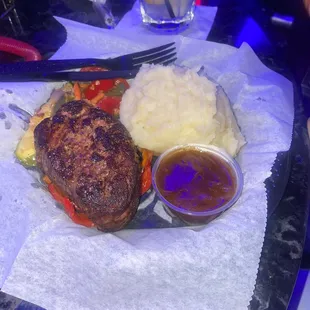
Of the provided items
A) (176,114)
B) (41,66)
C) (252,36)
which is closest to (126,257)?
→ (176,114)

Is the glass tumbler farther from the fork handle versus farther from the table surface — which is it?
the fork handle

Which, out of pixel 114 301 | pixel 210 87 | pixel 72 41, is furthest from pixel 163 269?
pixel 72 41

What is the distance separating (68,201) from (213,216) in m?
0.81

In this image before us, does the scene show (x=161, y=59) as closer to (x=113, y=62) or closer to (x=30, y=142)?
(x=113, y=62)

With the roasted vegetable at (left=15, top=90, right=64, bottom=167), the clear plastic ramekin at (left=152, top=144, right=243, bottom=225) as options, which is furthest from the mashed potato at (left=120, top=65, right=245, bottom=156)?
the roasted vegetable at (left=15, top=90, right=64, bottom=167)

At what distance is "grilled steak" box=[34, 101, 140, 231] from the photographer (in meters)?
1.93

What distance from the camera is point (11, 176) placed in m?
2.17

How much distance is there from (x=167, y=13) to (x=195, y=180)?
183 centimetres

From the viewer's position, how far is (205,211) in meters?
2.04

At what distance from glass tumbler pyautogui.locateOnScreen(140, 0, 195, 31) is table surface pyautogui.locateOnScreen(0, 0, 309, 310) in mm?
284

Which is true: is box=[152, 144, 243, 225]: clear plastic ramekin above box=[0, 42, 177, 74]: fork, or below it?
below

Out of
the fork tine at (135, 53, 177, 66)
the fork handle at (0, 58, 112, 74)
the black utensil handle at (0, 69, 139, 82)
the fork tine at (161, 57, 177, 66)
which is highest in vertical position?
the fork handle at (0, 58, 112, 74)

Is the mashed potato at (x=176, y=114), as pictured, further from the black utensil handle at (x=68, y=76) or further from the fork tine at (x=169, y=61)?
the fork tine at (x=169, y=61)

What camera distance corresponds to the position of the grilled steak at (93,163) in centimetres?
193
